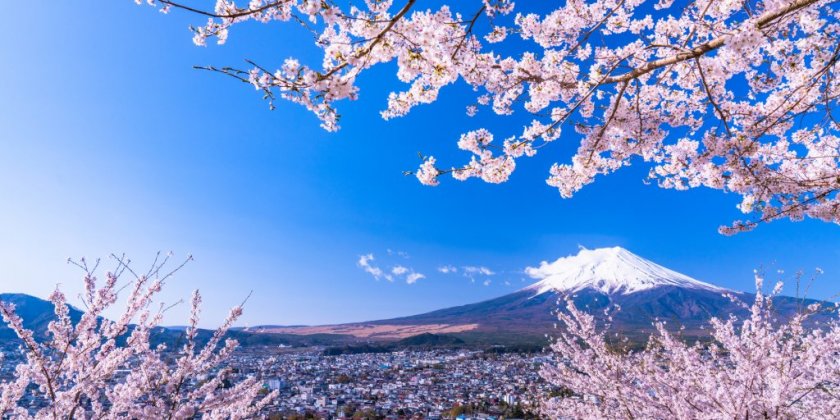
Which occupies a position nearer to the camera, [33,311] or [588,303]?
[33,311]

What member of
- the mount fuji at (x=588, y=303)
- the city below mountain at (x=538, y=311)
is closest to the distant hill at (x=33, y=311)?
the city below mountain at (x=538, y=311)

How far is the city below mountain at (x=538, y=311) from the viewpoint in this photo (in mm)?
68750

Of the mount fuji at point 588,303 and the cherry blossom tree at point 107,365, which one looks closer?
the cherry blossom tree at point 107,365

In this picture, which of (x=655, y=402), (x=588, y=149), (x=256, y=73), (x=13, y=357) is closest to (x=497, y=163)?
(x=588, y=149)

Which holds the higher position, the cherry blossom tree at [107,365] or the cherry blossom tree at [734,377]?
the cherry blossom tree at [107,365]

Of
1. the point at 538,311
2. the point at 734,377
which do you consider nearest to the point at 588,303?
the point at 538,311

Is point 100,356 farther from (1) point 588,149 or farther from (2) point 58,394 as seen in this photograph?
(1) point 588,149

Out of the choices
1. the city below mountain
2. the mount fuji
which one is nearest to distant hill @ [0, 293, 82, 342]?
the city below mountain

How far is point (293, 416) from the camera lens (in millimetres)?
16031

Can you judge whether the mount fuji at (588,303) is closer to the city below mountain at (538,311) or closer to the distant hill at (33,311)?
the city below mountain at (538,311)

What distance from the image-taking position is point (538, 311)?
353 ft

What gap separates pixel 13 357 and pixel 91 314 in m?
39.3

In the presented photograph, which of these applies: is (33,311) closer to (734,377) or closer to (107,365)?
(107,365)

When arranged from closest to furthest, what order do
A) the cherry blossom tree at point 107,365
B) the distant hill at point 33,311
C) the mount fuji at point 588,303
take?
the cherry blossom tree at point 107,365 < the distant hill at point 33,311 < the mount fuji at point 588,303
